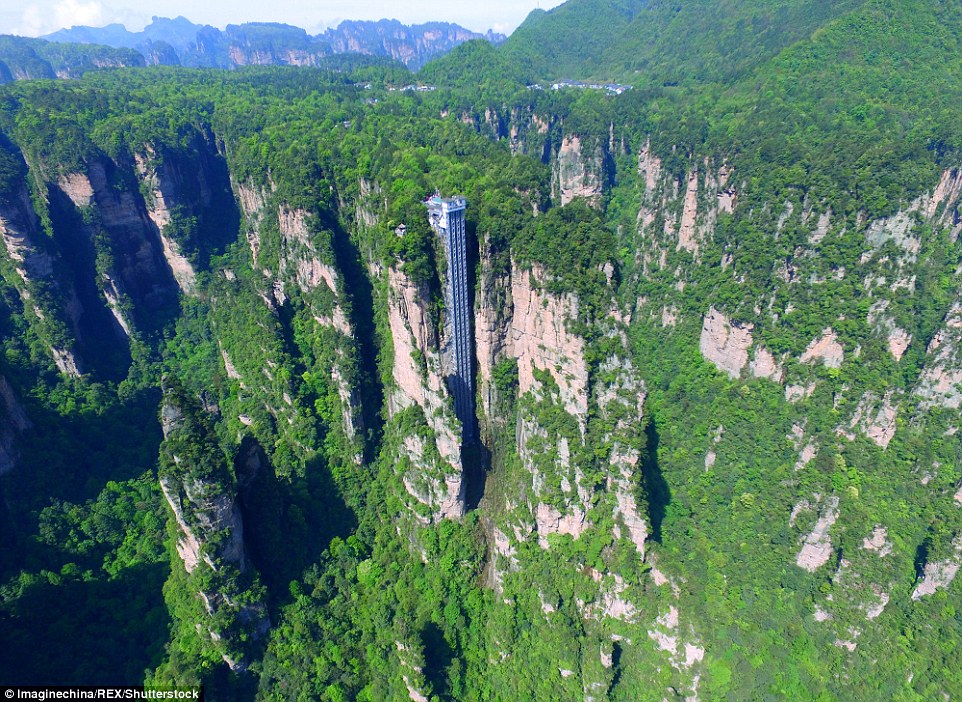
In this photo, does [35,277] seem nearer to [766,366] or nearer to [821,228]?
[766,366]

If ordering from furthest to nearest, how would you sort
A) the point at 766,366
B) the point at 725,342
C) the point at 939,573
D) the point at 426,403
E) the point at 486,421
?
the point at 725,342, the point at 766,366, the point at 486,421, the point at 426,403, the point at 939,573

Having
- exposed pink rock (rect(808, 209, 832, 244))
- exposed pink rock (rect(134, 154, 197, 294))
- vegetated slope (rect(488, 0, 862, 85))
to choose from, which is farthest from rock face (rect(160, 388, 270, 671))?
vegetated slope (rect(488, 0, 862, 85))

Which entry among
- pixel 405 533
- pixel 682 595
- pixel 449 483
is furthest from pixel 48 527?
pixel 682 595

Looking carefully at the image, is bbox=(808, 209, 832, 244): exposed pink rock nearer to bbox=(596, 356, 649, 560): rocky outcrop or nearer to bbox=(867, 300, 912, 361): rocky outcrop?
bbox=(867, 300, 912, 361): rocky outcrop

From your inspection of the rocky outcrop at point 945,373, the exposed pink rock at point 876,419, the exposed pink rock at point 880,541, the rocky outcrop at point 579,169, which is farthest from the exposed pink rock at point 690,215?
the exposed pink rock at point 880,541

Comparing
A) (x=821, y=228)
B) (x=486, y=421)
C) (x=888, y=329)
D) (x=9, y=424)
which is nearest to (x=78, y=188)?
(x=9, y=424)

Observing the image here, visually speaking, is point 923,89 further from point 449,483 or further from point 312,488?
point 312,488

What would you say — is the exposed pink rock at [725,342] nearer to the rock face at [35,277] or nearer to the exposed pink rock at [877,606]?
the exposed pink rock at [877,606]

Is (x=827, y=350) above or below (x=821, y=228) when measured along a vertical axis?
below
